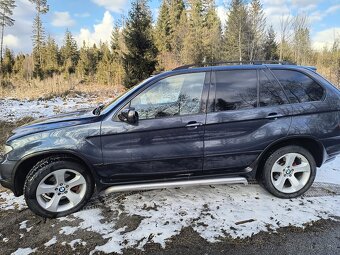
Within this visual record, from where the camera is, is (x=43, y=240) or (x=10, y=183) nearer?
(x=43, y=240)

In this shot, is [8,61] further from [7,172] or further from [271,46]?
[7,172]

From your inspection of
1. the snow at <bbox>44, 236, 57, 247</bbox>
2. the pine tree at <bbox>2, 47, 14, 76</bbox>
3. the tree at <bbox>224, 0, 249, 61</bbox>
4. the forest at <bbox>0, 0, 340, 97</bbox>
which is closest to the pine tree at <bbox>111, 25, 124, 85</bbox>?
the forest at <bbox>0, 0, 340, 97</bbox>

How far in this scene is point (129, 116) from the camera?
3.69 meters

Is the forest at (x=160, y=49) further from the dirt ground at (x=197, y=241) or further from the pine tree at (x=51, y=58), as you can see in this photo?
the dirt ground at (x=197, y=241)

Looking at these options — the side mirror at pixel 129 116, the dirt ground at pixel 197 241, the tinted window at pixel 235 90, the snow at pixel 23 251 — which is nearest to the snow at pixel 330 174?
the dirt ground at pixel 197 241

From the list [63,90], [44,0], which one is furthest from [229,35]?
[44,0]

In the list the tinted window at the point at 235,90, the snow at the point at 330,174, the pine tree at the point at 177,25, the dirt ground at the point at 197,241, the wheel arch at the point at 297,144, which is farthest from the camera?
the pine tree at the point at 177,25

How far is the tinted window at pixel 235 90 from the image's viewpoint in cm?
399

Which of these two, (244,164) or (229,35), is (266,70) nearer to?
(244,164)

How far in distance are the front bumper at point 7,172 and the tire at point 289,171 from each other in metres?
3.19

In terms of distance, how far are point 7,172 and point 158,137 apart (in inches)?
72.9

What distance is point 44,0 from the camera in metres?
43.9

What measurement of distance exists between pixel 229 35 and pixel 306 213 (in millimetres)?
29587

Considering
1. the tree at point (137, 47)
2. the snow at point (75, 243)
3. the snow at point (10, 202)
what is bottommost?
the snow at point (75, 243)
